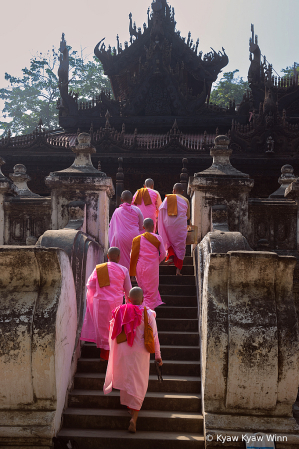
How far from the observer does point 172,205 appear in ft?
22.5

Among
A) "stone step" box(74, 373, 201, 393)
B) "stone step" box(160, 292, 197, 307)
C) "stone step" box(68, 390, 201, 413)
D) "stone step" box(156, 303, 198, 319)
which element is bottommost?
"stone step" box(68, 390, 201, 413)

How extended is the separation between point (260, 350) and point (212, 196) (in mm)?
3261

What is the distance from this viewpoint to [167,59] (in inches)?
698

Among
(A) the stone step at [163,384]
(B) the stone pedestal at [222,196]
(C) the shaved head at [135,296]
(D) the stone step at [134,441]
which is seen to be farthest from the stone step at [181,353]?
(B) the stone pedestal at [222,196]

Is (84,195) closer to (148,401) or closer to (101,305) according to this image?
(101,305)

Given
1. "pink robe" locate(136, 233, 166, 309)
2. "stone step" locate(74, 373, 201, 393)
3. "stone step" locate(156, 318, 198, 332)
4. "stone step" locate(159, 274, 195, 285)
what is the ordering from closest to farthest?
"stone step" locate(74, 373, 201, 393), "stone step" locate(156, 318, 198, 332), "pink robe" locate(136, 233, 166, 309), "stone step" locate(159, 274, 195, 285)

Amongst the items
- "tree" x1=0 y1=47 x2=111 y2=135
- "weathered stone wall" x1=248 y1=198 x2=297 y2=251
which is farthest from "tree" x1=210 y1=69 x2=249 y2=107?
"weathered stone wall" x1=248 y1=198 x2=297 y2=251

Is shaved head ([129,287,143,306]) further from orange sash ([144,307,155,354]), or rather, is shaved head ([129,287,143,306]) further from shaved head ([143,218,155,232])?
shaved head ([143,218,155,232])

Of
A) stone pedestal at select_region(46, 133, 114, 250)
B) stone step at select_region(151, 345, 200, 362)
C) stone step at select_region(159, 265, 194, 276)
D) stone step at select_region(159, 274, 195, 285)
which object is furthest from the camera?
stone step at select_region(159, 265, 194, 276)

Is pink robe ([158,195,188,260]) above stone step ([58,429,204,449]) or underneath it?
above

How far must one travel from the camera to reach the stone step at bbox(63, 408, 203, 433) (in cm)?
400

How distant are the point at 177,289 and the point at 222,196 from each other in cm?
156

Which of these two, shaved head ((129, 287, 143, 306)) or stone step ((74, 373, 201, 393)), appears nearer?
shaved head ((129, 287, 143, 306))

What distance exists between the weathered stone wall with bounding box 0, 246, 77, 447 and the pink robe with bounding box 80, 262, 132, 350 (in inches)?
24.3
